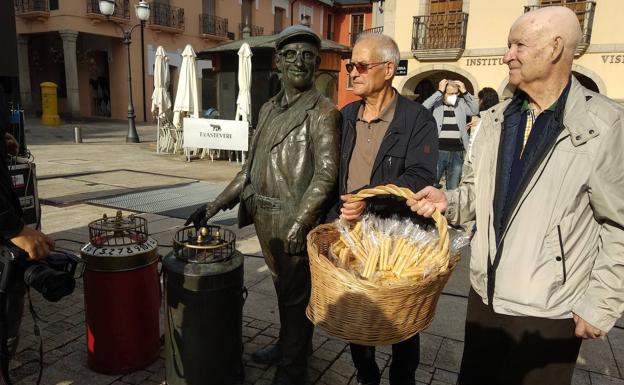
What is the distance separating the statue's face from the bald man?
0.99 m

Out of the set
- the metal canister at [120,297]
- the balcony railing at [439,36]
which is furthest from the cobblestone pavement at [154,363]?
the balcony railing at [439,36]

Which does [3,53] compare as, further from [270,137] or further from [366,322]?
[366,322]

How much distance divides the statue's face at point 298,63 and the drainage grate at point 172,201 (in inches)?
160

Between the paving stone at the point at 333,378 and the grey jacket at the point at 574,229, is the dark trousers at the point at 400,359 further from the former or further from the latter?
the grey jacket at the point at 574,229

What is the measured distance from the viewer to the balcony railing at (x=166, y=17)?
2600cm

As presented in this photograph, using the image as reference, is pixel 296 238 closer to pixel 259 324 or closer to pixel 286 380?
pixel 286 380

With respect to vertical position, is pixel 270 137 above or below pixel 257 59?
below

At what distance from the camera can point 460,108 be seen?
6.62m

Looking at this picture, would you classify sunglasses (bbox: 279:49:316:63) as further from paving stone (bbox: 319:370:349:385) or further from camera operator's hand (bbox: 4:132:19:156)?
camera operator's hand (bbox: 4:132:19:156)

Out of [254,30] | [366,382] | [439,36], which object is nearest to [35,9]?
[254,30]

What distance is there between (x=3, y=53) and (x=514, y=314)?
18.3 feet

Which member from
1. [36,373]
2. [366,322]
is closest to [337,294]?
[366,322]

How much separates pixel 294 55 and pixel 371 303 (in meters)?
1.44

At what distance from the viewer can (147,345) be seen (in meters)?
2.90
